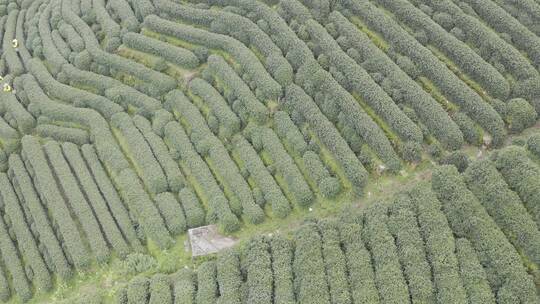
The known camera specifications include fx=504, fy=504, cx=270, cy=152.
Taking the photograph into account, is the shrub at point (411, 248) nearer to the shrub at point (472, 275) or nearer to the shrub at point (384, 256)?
the shrub at point (384, 256)

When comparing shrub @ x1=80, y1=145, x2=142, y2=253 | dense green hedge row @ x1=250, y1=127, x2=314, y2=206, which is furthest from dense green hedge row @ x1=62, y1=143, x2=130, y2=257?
dense green hedge row @ x1=250, y1=127, x2=314, y2=206

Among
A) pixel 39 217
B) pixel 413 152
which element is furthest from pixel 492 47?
pixel 39 217

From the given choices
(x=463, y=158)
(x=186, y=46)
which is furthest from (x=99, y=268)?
(x=463, y=158)

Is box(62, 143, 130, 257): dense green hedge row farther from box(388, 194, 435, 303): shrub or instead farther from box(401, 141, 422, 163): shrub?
box(401, 141, 422, 163): shrub

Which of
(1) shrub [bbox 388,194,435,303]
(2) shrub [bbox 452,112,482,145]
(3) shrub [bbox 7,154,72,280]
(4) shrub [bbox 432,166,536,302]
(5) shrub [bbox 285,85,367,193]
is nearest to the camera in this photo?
(4) shrub [bbox 432,166,536,302]

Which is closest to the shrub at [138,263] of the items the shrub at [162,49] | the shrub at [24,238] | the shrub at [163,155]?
the shrub at [163,155]

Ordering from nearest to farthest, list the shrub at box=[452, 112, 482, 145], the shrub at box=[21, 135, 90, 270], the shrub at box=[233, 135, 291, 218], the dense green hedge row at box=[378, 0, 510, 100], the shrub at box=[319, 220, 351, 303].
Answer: the shrub at box=[319, 220, 351, 303] < the shrub at box=[452, 112, 482, 145] < the shrub at box=[233, 135, 291, 218] < the dense green hedge row at box=[378, 0, 510, 100] < the shrub at box=[21, 135, 90, 270]

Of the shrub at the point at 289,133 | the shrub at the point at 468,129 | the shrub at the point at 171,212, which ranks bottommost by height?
the shrub at the point at 171,212

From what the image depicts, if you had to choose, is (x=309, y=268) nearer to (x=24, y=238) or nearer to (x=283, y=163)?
(x=283, y=163)

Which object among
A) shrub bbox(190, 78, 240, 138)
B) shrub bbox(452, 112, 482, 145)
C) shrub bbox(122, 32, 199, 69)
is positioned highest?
shrub bbox(122, 32, 199, 69)
